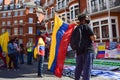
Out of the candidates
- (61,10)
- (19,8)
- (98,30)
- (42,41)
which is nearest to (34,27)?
(19,8)

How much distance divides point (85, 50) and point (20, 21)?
72634mm

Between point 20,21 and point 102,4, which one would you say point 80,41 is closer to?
point 102,4

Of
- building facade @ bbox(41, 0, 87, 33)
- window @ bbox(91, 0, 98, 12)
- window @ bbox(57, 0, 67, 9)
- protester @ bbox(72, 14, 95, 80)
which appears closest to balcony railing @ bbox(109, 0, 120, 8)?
window @ bbox(91, 0, 98, 12)

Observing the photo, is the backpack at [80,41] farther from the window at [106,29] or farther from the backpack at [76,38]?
the window at [106,29]

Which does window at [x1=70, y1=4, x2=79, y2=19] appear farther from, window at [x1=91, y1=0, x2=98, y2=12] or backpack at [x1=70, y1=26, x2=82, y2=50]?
backpack at [x1=70, y1=26, x2=82, y2=50]

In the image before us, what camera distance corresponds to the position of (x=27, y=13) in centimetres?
7556

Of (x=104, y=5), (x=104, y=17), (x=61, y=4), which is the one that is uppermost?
(x=61, y=4)

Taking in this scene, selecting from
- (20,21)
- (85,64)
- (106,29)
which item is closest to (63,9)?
(106,29)

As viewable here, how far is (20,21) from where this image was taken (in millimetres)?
77500

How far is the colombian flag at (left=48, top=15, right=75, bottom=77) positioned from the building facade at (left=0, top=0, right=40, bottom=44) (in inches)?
2554

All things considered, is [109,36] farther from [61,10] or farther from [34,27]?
[34,27]

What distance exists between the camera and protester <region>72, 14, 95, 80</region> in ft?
20.9

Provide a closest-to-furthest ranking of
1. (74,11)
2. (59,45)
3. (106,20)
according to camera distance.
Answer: (59,45), (106,20), (74,11)

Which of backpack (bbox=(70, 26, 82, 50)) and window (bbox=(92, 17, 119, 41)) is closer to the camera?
backpack (bbox=(70, 26, 82, 50))
